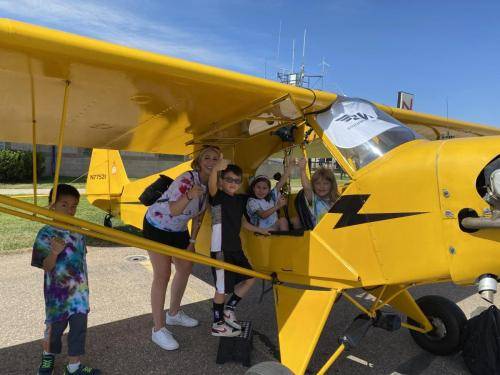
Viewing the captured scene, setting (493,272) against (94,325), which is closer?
(493,272)

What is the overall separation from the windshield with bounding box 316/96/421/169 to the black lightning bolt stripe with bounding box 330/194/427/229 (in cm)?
23

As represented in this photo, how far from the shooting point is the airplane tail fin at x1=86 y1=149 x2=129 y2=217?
7482mm

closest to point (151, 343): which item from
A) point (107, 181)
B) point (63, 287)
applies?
point (63, 287)

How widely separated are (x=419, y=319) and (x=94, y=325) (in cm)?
302

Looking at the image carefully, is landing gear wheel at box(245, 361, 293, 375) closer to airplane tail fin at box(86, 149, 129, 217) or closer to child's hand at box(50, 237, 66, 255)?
child's hand at box(50, 237, 66, 255)

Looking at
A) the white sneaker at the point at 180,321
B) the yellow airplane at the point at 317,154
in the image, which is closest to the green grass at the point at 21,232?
the yellow airplane at the point at 317,154

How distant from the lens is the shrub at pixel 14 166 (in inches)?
728

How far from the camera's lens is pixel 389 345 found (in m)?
3.48

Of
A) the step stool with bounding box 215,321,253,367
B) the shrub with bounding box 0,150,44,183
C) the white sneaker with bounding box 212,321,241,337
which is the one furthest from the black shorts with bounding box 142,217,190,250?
the shrub with bounding box 0,150,44,183

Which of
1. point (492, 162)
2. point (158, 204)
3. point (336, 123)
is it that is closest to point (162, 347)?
point (158, 204)

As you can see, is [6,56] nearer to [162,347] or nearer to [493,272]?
[162,347]

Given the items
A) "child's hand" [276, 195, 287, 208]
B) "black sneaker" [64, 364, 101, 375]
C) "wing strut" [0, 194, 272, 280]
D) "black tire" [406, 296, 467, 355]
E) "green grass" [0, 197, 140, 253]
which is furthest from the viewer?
"green grass" [0, 197, 140, 253]

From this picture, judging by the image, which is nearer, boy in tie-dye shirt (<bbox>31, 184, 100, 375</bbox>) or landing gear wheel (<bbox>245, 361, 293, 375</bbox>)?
landing gear wheel (<bbox>245, 361, 293, 375</bbox>)

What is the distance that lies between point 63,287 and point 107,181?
5.38 m
